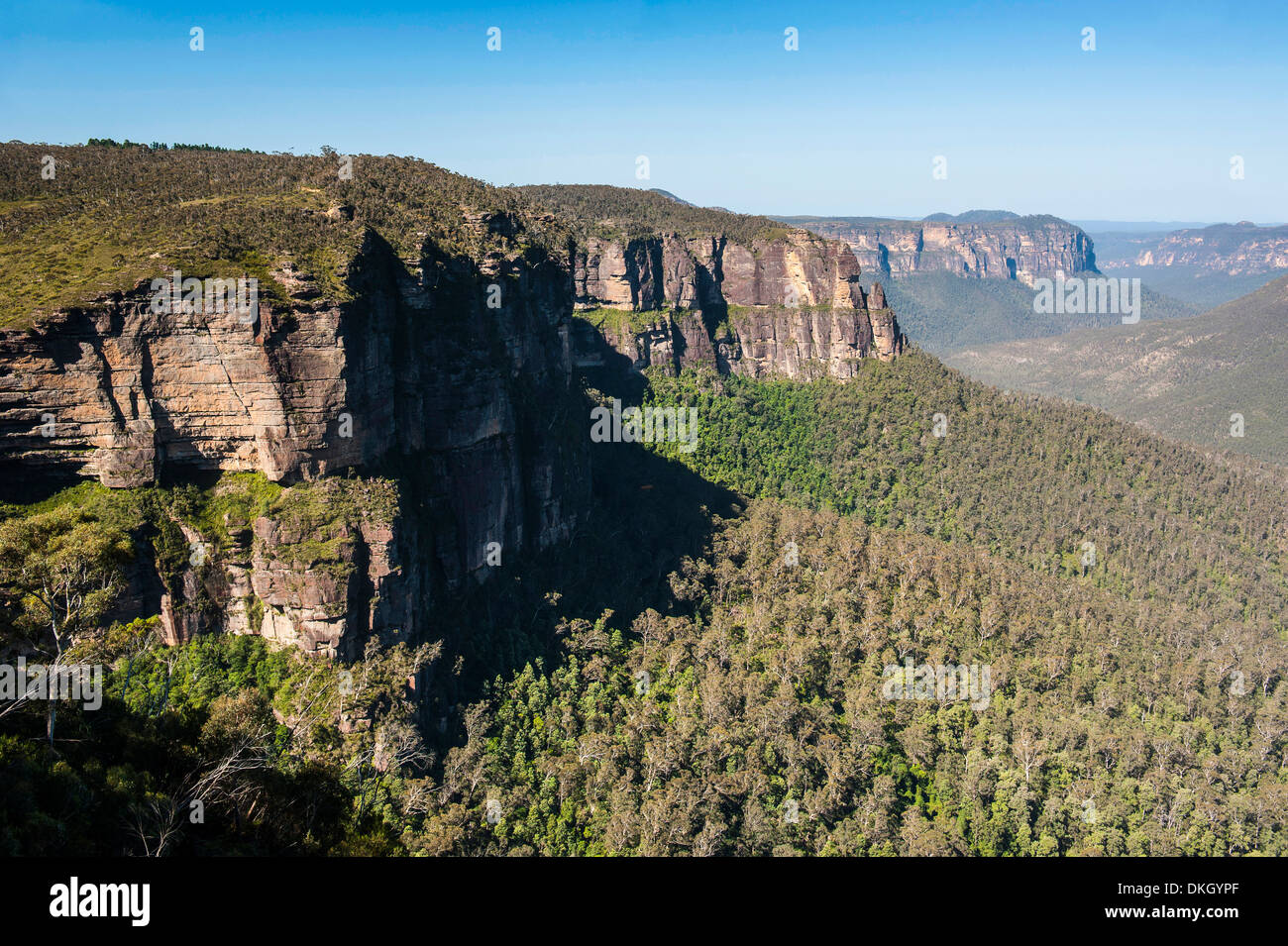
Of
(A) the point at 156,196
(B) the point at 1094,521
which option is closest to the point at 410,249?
(A) the point at 156,196

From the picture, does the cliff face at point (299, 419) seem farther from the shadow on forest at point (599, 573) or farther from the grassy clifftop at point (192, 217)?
the shadow on forest at point (599, 573)

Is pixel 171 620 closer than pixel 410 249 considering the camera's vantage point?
Yes

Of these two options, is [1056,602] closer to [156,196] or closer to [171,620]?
[171,620]

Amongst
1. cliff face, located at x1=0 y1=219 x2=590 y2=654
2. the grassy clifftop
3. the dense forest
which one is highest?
the grassy clifftop

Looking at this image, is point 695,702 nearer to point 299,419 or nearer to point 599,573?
point 599,573

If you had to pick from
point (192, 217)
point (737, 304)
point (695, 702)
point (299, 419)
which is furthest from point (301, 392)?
point (737, 304)

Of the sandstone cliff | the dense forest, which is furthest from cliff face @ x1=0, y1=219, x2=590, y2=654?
the dense forest

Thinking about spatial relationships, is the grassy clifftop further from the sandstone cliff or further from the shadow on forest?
the shadow on forest
